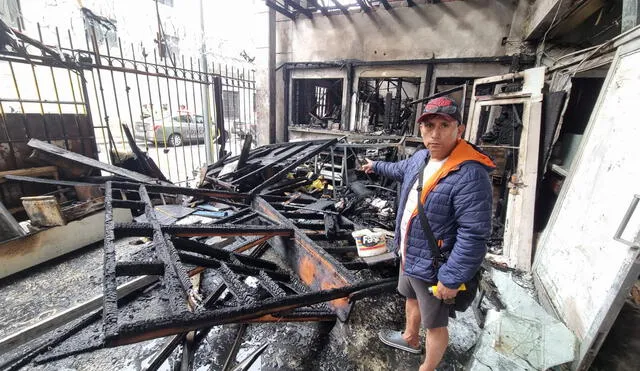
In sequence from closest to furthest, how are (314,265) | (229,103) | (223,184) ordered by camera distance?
(314,265)
(223,184)
(229,103)

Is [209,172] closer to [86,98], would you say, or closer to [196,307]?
[86,98]

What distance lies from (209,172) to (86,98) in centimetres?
237

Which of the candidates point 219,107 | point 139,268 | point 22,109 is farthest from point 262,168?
point 22,109

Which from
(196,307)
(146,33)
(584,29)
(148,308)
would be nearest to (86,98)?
(148,308)

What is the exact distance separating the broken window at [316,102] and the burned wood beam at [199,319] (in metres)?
7.30

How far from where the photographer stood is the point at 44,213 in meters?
3.27

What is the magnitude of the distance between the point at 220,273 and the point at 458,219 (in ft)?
5.68

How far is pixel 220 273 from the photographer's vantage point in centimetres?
197

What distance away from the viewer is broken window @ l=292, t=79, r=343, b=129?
8.98 metres

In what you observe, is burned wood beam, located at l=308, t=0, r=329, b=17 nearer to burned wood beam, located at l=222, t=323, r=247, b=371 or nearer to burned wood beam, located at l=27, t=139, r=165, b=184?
burned wood beam, located at l=27, t=139, r=165, b=184

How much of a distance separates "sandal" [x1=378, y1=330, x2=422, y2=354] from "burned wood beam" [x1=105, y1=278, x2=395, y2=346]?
3.17ft

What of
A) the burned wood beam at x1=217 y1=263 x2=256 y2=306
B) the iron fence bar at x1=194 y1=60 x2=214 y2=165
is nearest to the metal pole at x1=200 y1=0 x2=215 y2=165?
the iron fence bar at x1=194 y1=60 x2=214 y2=165

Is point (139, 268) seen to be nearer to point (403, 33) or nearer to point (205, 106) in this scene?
point (205, 106)

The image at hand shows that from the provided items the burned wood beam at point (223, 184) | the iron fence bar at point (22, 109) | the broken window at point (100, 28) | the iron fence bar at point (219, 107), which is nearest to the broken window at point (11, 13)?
the iron fence bar at point (22, 109)
